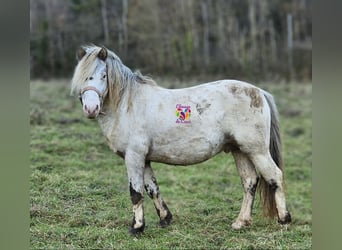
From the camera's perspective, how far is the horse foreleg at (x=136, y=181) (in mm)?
2463

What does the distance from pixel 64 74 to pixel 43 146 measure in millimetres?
1413

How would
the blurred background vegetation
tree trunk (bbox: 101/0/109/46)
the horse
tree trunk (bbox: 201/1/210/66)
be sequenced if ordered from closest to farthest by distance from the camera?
1. the horse
2. tree trunk (bbox: 101/0/109/46)
3. the blurred background vegetation
4. tree trunk (bbox: 201/1/210/66)

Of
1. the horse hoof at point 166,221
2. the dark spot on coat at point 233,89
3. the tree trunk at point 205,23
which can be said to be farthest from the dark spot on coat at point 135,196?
the tree trunk at point 205,23

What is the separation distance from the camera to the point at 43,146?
315 centimetres

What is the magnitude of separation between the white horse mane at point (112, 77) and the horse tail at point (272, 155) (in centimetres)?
71

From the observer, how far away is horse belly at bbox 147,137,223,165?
2504 mm

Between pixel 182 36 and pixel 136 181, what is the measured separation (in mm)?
2944

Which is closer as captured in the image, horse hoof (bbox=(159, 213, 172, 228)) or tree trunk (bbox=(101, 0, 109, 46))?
horse hoof (bbox=(159, 213, 172, 228))

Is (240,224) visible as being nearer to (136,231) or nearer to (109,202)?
(136,231)

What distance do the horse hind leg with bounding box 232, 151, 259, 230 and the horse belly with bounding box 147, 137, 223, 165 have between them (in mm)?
199

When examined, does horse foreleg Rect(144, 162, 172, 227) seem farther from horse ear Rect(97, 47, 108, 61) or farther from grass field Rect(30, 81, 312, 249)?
horse ear Rect(97, 47, 108, 61)

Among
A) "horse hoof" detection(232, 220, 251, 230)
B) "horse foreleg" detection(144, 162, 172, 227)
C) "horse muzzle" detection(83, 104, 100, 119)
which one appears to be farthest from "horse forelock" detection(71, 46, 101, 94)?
"horse hoof" detection(232, 220, 251, 230)
